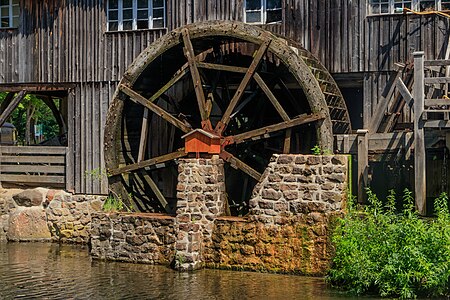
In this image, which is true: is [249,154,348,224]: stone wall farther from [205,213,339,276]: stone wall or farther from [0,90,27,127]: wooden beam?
[0,90,27,127]: wooden beam

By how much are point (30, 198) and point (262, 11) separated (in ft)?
18.3

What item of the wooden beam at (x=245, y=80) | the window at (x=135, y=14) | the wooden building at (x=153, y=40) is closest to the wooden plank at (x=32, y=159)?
the wooden building at (x=153, y=40)

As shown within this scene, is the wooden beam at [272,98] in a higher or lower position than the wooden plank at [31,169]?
higher

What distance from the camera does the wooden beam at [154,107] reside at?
13.7m

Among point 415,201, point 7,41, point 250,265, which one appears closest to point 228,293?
point 250,265

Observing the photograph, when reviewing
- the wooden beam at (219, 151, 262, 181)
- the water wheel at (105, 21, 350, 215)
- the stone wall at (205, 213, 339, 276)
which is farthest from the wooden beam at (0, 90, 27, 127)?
the stone wall at (205, 213, 339, 276)

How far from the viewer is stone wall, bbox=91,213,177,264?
12609mm

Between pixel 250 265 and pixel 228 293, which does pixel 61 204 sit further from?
pixel 228 293

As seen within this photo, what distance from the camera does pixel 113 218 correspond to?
13.1 metres

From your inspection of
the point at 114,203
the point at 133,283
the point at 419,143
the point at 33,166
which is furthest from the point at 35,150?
the point at 419,143

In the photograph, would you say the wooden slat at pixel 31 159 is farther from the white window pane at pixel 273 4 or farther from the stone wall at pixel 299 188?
the stone wall at pixel 299 188

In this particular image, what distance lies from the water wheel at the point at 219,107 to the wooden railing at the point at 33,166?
6.14ft

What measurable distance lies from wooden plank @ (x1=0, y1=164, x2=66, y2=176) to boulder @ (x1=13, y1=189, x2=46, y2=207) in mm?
461

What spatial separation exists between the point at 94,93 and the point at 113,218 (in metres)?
3.37
